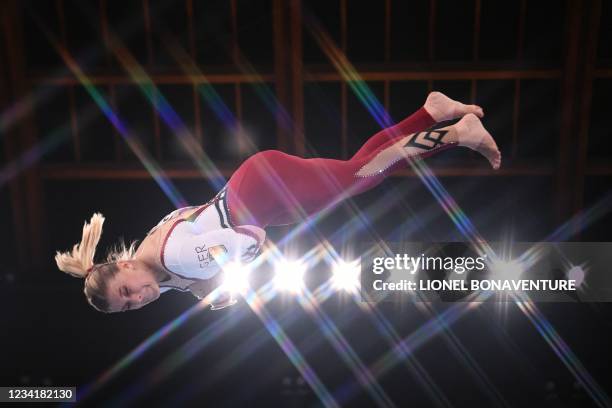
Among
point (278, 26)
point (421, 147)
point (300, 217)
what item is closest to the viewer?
point (421, 147)

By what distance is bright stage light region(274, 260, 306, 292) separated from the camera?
2.28m

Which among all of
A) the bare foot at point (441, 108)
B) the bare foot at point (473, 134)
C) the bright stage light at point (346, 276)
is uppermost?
the bare foot at point (441, 108)

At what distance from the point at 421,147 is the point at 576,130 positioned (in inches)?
50.9

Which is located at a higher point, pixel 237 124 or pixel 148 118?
pixel 148 118

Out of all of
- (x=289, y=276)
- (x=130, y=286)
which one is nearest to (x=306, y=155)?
(x=289, y=276)

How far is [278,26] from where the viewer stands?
243cm

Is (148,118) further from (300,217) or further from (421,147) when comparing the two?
(421,147)

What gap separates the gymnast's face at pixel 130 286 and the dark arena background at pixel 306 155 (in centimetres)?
64

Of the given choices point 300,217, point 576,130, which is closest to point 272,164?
point 300,217

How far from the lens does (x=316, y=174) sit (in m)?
1.61

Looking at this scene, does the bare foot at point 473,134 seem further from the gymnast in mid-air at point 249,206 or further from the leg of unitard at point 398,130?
the leg of unitard at point 398,130

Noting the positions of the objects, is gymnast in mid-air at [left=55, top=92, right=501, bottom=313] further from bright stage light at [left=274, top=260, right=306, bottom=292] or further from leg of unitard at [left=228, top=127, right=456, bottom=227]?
bright stage light at [left=274, top=260, right=306, bottom=292]

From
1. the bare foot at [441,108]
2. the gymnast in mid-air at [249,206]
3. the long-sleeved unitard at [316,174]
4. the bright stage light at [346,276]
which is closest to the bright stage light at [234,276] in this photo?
the gymnast in mid-air at [249,206]

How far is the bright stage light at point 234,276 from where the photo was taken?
1.68 metres
